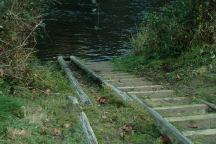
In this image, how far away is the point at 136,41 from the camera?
17266 millimetres

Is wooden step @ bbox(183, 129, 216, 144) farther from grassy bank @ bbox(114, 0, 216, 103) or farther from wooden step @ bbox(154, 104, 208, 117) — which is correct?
grassy bank @ bbox(114, 0, 216, 103)

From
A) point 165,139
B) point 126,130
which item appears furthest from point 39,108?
point 165,139

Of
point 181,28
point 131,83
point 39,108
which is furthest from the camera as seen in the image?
point 181,28

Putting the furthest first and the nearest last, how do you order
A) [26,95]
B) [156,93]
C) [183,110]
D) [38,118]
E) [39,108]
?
[156,93] → [26,95] → [183,110] → [39,108] → [38,118]

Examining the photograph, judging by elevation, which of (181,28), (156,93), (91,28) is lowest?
(91,28)

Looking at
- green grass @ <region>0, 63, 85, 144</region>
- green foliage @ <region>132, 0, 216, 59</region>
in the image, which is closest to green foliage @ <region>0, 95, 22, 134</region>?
green grass @ <region>0, 63, 85, 144</region>

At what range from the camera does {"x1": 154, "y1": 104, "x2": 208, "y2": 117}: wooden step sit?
775 cm

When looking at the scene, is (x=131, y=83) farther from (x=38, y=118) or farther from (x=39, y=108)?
(x=38, y=118)

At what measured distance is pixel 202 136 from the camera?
6.43 m

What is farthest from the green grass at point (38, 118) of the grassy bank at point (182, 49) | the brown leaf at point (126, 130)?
the grassy bank at point (182, 49)

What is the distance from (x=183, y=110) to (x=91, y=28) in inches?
792

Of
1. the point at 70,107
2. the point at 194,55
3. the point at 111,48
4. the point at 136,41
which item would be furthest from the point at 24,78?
the point at 111,48

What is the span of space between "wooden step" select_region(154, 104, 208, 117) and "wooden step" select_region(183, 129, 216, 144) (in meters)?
1.17

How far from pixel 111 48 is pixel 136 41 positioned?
5.63 meters
